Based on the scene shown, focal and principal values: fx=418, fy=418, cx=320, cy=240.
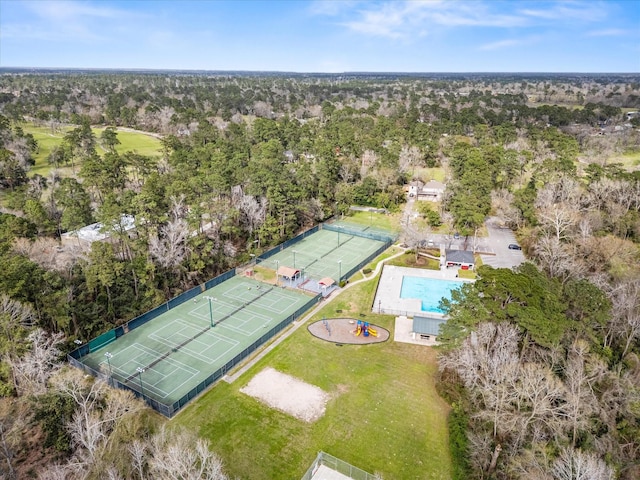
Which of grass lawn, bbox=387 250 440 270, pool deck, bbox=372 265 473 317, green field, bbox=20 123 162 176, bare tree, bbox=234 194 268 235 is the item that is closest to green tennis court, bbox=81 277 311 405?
pool deck, bbox=372 265 473 317

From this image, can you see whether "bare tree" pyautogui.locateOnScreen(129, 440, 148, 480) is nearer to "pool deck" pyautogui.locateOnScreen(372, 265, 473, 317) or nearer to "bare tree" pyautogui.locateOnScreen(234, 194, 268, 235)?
"pool deck" pyautogui.locateOnScreen(372, 265, 473, 317)

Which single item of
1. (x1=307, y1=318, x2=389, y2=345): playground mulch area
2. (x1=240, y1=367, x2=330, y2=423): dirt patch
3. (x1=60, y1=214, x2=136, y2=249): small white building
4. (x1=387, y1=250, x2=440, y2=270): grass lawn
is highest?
(x1=60, y1=214, x2=136, y2=249): small white building

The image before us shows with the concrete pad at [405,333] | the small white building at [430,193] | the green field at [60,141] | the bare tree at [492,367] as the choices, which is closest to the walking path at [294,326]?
the concrete pad at [405,333]

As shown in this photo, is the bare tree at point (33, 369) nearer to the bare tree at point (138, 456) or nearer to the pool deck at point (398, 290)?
the bare tree at point (138, 456)

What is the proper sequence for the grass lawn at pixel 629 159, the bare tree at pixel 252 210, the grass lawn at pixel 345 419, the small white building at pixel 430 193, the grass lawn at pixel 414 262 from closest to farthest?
1. the grass lawn at pixel 345 419
2. the grass lawn at pixel 414 262
3. the bare tree at pixel 252 210
4. the small white building at pixel 430 193
5. the grass lawn at pixel 629 159

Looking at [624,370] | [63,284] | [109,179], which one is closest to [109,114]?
[109,179]

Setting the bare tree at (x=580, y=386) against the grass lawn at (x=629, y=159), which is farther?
the grass lawn at (x=629, y=159)

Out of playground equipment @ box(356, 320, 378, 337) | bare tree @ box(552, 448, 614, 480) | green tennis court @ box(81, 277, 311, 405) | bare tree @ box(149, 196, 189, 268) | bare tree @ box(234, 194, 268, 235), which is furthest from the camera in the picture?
bare tree @ box(234, 194, 268, 235)
